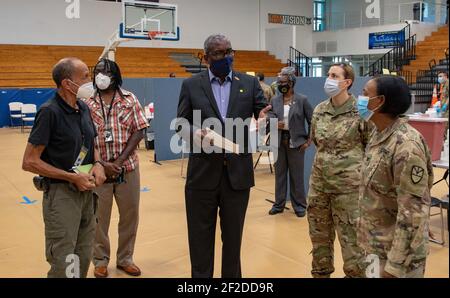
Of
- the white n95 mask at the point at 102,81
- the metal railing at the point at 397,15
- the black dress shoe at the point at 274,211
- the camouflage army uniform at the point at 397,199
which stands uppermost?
the metal railing at the point at 397,15

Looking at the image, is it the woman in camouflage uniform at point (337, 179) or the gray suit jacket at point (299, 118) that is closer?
the woman in camouflage uniform at point (337, 179)

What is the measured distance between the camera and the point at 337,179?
311 cm

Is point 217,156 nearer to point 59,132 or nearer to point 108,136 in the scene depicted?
point 59,132

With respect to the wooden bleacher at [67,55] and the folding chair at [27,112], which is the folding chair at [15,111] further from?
the wooden bleacher at [67,55]

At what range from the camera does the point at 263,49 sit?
75.6 feet

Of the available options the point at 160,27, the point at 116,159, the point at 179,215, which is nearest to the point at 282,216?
the point at 179,215

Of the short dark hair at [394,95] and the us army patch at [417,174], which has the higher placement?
the short dark hair at [394,95]

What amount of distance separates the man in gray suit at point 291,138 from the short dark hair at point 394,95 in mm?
3250

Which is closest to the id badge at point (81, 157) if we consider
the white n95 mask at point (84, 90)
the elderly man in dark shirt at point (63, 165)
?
the elderly man in dark shirt at point (63, 165)

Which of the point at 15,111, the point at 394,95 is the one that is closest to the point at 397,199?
the point at 394,95

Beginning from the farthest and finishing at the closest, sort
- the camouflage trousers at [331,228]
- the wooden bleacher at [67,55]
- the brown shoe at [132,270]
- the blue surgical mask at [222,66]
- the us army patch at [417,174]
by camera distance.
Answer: the wooden bleacher at [67,55] < the brown shoe at [132,270] < the camouflage trousers at [331,228] < the blue surgical mask at [222,66] < the us army patch at [417,174]

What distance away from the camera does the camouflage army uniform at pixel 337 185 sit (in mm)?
3094

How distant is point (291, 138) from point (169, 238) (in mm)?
1858

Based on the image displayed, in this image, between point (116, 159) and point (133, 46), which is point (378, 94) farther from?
point (133, 46)
